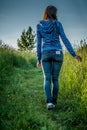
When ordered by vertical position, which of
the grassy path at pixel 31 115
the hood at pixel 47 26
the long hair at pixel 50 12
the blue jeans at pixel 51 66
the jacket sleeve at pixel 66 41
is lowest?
the grassy path at pixel 31 115

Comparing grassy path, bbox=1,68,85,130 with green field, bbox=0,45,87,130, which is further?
green field, bbox=0,45,87,130

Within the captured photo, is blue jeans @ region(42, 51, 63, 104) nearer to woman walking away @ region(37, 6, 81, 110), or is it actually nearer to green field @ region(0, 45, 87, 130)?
woman walking away @ region(37, 6, 81, 110)

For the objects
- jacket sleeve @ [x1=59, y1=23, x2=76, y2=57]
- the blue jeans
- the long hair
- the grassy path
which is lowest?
the grassy path

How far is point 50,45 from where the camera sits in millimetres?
6371

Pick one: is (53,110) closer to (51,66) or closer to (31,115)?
(51,66)

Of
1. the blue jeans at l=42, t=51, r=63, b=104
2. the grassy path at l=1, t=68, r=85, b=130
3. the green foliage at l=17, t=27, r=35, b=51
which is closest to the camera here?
the grassy path at l=1, t=68, r=85, b=130

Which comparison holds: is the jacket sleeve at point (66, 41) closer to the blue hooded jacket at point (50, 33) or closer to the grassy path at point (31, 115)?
the blue hooded jacket at point (50, 33)

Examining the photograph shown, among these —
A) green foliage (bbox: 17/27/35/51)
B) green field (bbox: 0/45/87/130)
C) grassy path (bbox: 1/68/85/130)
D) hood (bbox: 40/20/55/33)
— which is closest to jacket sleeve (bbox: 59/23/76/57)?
hood (bbox: 40/20/55/33)

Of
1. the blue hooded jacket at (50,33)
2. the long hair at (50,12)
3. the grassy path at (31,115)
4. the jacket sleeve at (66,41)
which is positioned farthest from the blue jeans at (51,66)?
the long hair at (50,12)

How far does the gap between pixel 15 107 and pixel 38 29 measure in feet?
4.93

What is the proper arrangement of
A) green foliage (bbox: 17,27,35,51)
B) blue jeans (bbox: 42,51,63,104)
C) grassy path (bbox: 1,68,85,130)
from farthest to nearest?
green foliage (bbox: 17,27,35,51)
blue jeans (bbox: 42,51,63,104)
grassy path (bbox: 1,68,85,130)

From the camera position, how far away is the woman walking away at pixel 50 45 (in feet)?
20.9

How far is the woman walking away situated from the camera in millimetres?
6367

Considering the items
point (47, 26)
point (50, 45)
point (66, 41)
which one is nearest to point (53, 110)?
point (50, 45)
